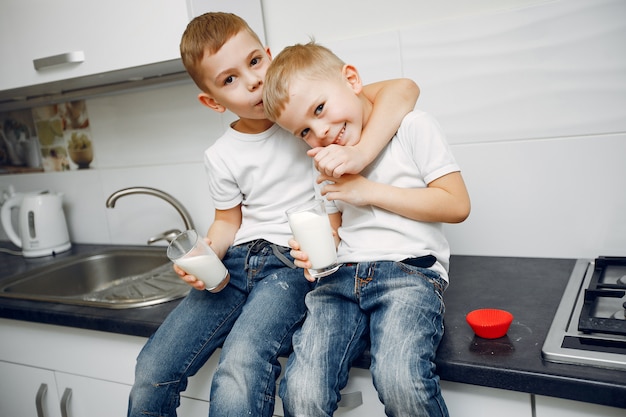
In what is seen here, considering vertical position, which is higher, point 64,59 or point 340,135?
point 64,59

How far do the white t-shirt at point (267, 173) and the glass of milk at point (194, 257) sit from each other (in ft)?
0.53

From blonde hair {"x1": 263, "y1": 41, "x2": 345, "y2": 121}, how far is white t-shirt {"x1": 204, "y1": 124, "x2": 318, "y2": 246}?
18cm

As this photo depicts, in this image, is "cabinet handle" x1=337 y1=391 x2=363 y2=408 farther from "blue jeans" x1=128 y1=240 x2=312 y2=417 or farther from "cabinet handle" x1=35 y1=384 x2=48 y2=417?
"cabinet handle" x1=35 y1=384 x2=48 y2=417

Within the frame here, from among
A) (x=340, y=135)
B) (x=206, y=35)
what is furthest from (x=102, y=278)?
(x=340, y=135)

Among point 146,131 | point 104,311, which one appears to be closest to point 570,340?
point 104,311

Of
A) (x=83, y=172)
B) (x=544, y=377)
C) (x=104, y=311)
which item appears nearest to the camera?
(x=544, y=377)

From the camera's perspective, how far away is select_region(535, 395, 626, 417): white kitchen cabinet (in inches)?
29.9

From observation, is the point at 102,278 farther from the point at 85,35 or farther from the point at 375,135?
the point at 375,135

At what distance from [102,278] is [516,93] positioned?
1.37m

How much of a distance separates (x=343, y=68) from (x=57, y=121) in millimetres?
1331

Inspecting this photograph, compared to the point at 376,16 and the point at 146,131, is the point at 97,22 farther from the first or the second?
the point at 376,16

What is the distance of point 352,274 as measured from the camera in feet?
3.22

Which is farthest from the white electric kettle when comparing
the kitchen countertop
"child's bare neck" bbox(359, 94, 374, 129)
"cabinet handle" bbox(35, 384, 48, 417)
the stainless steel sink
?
"child's bare neck" bbox(359, 94, 374, 129)

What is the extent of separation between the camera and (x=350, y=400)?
0.94m
